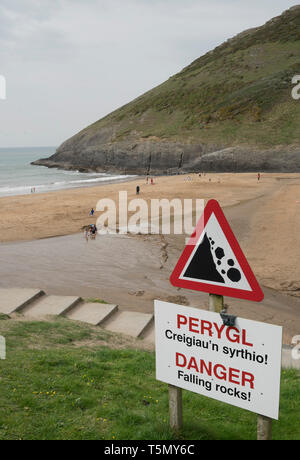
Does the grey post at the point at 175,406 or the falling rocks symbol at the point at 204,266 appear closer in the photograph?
the falling rocks symbol at the point at 204,266

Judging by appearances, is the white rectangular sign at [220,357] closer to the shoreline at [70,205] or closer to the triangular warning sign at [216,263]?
the triangular warning sign at [216,263]

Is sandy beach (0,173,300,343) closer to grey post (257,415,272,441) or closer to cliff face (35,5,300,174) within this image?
grey post (257,415,272,441)

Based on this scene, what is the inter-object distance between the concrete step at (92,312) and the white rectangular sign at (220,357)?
5.90m

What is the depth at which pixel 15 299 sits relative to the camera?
10.0 meters

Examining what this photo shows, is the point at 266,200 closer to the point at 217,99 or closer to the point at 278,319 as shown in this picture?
the point at 278,319

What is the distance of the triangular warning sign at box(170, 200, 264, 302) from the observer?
3.30 m

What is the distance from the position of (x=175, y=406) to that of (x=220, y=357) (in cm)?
88

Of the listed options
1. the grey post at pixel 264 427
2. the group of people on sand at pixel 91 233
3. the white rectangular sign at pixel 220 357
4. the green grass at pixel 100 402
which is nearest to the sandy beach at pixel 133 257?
the group of people on sand at pixel 91 233

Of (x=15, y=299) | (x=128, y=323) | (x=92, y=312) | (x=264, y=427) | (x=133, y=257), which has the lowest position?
(x=133, y=257)

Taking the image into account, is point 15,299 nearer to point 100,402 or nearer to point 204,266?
point 100,402

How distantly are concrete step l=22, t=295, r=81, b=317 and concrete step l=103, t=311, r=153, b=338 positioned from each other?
3.88ft

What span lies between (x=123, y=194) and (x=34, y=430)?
38675 millimetres

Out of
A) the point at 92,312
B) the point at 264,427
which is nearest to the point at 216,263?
the point at 264,427

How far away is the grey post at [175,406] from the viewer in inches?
152
